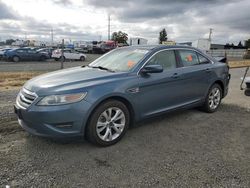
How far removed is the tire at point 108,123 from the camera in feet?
12.3

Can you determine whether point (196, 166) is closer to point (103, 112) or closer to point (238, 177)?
point (238, 177)

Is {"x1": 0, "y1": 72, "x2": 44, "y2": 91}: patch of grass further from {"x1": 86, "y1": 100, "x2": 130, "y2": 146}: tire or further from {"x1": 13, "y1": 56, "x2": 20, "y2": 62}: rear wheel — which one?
{"x1": 13, "y1": 56, "x2": 20, "y2": 62}: rear wheel

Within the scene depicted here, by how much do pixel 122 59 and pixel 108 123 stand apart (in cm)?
140

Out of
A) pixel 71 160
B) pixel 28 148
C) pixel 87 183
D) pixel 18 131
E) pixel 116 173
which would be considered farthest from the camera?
pixel 18 131

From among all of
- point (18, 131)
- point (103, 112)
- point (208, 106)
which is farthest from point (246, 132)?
point (18, 131)

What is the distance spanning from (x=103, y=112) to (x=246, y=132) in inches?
107

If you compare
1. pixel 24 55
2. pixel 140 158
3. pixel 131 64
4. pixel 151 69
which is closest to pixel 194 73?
pixel 151 69

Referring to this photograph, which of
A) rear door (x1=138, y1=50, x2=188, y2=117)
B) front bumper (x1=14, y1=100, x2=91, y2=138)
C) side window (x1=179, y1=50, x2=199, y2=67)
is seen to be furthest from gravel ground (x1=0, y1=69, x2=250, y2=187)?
side window (x1=179, y1=50, x2=199, y2=67)

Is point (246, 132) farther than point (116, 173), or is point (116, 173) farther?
point (246, 132)

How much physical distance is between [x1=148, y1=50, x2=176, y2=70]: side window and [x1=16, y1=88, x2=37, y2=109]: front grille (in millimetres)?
2028

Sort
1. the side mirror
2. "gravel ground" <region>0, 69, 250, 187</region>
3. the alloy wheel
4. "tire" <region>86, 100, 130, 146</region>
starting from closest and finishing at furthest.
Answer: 1. "gravel ground" <region>0, 69, 250, 187</region>
2. "tire" <region>86, 100, 130, 146</region>
3. the alloy wheel
4. the side mirror

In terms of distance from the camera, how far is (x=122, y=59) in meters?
4.79

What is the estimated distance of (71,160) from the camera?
351 centimetres

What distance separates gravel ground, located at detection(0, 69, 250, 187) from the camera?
3.05 m
